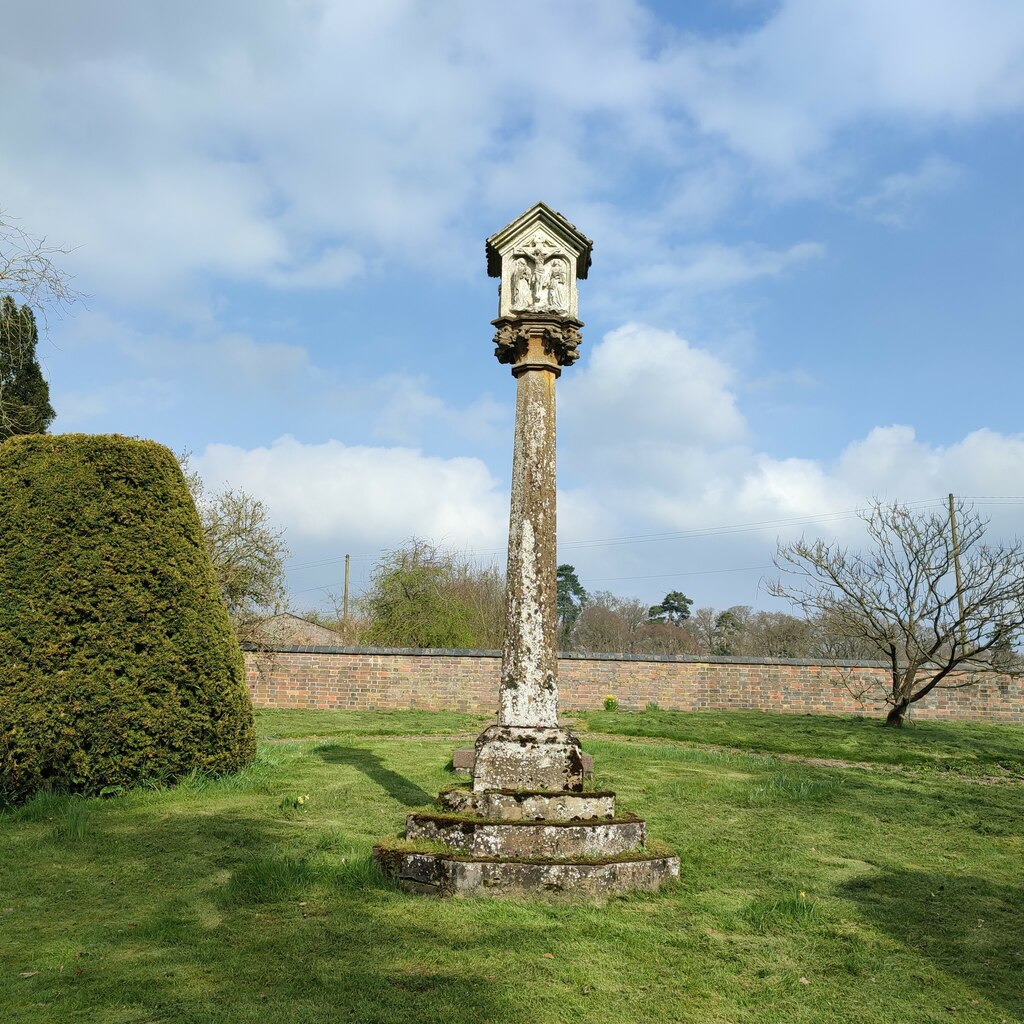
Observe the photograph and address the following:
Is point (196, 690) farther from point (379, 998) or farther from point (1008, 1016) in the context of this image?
point (1008, 1016)

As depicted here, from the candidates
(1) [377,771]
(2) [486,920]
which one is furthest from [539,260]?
(1) [377,771]

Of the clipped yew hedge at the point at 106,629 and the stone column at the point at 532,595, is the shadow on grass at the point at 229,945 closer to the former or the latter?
the stone column at the point at 532,595

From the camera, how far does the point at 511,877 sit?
479 cm

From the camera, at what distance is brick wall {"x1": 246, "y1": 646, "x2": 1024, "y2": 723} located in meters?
20.3

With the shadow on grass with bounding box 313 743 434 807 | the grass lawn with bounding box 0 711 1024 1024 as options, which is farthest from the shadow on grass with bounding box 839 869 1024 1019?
the shadow on grass with bounding box 313 743 434 807

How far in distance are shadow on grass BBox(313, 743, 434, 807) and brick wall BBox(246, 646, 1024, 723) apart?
338 inches

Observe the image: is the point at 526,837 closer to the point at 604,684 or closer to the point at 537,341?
the point at 537,341

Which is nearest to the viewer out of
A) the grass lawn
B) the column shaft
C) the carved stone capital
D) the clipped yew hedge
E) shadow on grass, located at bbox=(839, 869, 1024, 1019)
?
the grass lawn

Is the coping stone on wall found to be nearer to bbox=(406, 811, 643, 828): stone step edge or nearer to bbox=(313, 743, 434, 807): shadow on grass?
bbox=(313, 743, 434, 807): shadow on grass

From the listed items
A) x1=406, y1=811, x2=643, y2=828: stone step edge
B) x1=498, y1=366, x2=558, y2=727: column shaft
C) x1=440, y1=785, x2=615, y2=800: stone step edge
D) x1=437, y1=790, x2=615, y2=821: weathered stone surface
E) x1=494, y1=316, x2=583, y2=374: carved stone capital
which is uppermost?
x1=494, y1=316, x2=583, y2=374: carved stone capital

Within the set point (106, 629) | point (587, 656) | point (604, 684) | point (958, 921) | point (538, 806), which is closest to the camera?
point (958, 921)

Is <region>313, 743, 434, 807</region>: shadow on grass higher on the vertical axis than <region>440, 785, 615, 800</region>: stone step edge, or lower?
lower

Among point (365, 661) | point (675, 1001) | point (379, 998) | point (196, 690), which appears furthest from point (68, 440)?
point (365, 661)

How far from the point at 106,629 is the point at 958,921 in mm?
6913
